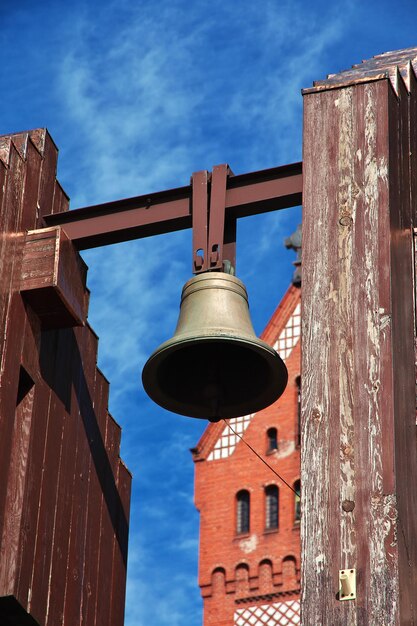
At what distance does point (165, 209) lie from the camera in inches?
354

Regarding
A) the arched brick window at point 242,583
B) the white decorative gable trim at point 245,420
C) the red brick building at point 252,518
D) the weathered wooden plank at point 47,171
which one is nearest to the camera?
the weathered wooden plank at point 47,171

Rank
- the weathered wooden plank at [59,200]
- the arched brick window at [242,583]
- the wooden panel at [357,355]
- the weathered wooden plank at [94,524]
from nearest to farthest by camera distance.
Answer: the wooden panel at [357,355], the weathered wooden plank at [59,200], the weathered wooden plank at [94,524], the arched brick window at [242,583]

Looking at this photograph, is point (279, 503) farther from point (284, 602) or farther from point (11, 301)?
point (11, 301)

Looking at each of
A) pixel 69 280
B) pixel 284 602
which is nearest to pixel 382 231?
pixel 69 280

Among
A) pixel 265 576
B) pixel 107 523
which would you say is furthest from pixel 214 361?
pixel 265 576

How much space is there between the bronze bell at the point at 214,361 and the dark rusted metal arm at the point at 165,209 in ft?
1.29

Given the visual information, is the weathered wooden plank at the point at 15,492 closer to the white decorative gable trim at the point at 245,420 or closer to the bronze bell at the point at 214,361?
the bronze bell at the point at 214,361

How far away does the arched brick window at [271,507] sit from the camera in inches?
1425

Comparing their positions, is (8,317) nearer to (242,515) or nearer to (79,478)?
(79,478)

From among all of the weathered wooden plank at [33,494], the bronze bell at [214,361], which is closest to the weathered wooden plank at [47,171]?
the weathered wooden plank at [33,494]

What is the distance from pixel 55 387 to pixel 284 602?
1061 inches

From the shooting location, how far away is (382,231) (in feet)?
25.5

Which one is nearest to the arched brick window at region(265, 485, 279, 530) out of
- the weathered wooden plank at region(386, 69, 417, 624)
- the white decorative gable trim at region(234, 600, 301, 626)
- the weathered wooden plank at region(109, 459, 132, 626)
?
the white decorative gable trim at region(234, 600, 301, 626)

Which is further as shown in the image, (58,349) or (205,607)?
(205,607)
